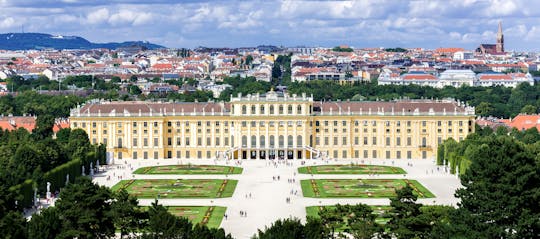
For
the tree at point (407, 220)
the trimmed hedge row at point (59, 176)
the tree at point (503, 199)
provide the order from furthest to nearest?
the trimmed hedge row at point (59, 176) → the tree at point (407, 220) → the tree at point (503, 199)

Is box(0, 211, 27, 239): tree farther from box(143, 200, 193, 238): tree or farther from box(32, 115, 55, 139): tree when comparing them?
box(32, 115, 55, 139): tree

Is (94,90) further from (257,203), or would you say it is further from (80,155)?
(257,203)

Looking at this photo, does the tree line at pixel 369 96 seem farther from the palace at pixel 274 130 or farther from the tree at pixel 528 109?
the palace at pixel 274 130

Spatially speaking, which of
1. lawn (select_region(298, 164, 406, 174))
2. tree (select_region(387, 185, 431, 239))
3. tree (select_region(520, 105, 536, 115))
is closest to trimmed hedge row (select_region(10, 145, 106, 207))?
lawn (select_region(298, 164, 406, 174))

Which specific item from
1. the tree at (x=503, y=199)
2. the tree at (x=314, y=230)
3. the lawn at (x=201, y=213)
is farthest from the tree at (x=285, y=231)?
the lawn at (x=201, y=213)

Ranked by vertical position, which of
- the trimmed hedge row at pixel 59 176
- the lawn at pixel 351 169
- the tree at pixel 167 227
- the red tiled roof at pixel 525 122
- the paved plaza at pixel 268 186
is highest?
the red tiled roof at pixel 525 122

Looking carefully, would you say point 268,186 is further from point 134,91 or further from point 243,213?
point 134,91

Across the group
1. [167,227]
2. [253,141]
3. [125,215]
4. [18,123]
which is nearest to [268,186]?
[253,141]
